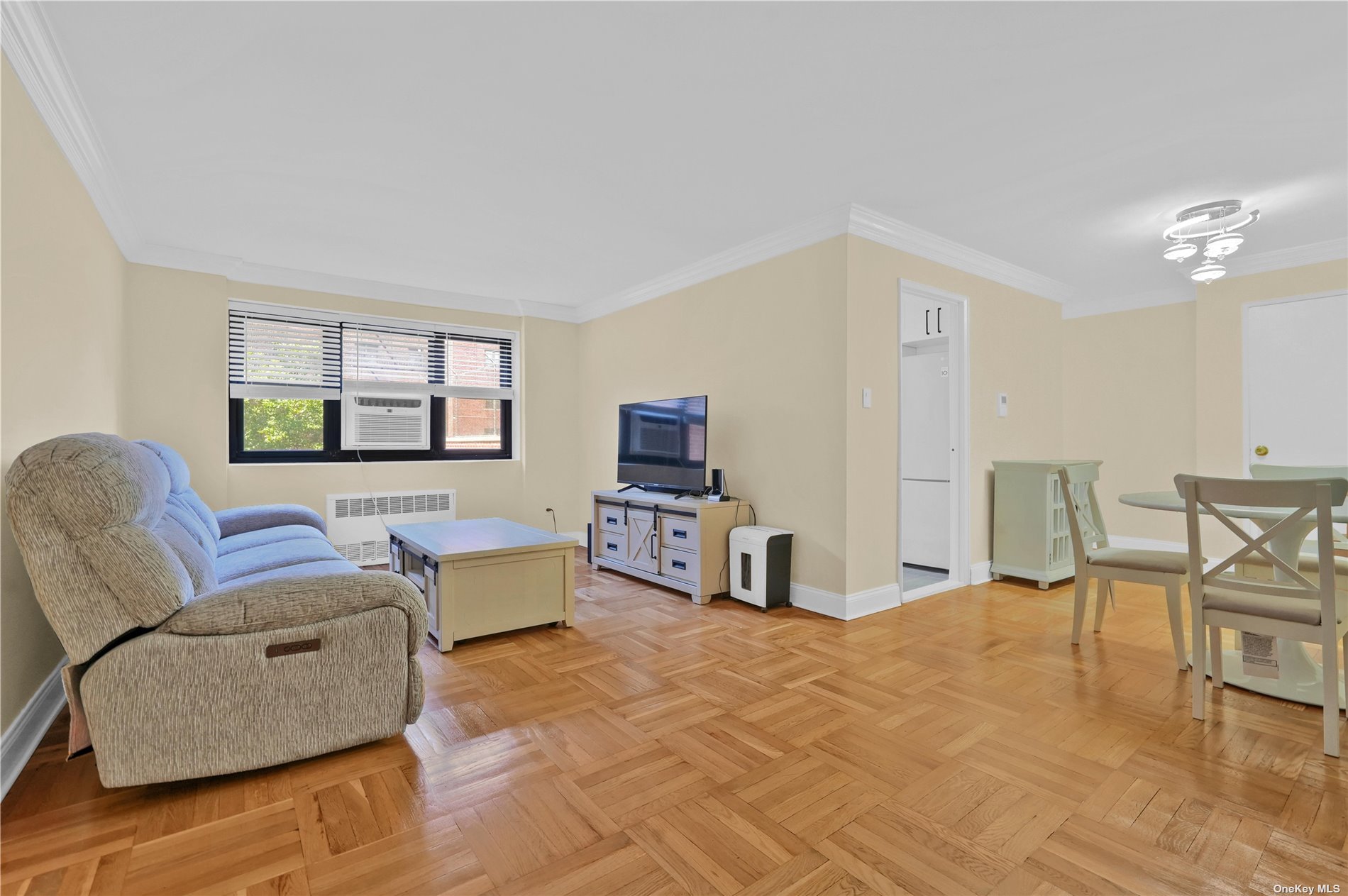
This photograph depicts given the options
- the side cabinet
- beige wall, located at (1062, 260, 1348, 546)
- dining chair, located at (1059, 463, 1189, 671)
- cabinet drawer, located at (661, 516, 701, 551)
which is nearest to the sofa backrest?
cabinet drawer, located at (661, 516, 701, 551)

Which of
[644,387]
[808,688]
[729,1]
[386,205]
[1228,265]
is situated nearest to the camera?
[729,1]

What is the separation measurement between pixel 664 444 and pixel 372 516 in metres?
2.47

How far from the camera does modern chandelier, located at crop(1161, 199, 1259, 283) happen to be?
342 centimetres

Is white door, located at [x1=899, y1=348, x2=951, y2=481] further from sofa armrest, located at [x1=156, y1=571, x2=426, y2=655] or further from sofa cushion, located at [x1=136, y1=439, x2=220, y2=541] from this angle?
sofa cushion, located at [x1=136, y1=439, x2=220, y2=541]

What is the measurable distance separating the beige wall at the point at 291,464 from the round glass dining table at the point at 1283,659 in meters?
4.52

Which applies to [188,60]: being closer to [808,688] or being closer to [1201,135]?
[808,688]

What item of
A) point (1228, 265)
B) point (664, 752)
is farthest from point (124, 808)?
point (1228, 265)

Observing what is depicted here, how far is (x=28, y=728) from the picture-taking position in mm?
Answer: 2057

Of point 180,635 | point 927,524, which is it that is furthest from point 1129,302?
point 180,635

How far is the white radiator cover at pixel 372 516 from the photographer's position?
195 inches

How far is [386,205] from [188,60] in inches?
51.2

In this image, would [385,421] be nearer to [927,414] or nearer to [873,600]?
[873,600]

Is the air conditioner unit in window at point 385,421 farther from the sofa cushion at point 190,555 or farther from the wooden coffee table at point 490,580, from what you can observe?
the sofa cushion at point 190,555

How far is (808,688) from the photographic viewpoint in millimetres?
2598
